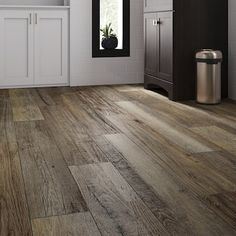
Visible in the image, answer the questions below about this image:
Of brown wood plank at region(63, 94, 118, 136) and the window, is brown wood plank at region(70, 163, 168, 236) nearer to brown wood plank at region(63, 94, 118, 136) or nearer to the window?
brown wood plank at region(63, 94, 118, 136)

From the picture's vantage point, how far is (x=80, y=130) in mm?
2301

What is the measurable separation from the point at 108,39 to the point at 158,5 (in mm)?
747

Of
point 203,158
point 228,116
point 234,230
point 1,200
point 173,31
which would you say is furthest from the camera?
point 173,31

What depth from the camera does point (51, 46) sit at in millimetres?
3791

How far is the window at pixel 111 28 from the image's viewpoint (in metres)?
3.96

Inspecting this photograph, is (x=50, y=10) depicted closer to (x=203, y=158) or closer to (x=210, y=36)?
(x=210, y=36)

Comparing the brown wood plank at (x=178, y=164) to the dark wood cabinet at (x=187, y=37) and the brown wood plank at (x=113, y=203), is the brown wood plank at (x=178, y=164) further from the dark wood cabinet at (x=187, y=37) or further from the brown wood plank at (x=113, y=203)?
the dark wood cabinet at (x=187, y=37)

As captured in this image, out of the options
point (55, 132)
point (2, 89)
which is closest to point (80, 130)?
point (55, 132)

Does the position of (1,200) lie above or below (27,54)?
below

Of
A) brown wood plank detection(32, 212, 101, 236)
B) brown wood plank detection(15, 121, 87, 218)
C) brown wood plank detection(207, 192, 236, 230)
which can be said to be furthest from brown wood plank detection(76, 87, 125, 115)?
brown wood plank detection(32, 212, 101, 236)

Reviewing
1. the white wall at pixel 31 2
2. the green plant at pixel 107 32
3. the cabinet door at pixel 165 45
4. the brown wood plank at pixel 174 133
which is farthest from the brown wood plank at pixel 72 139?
the white wall at pixel 31 2

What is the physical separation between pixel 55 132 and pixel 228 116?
1071 millimetres

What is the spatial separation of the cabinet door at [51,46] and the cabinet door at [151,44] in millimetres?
725

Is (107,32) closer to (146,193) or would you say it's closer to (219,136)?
(219,136)
